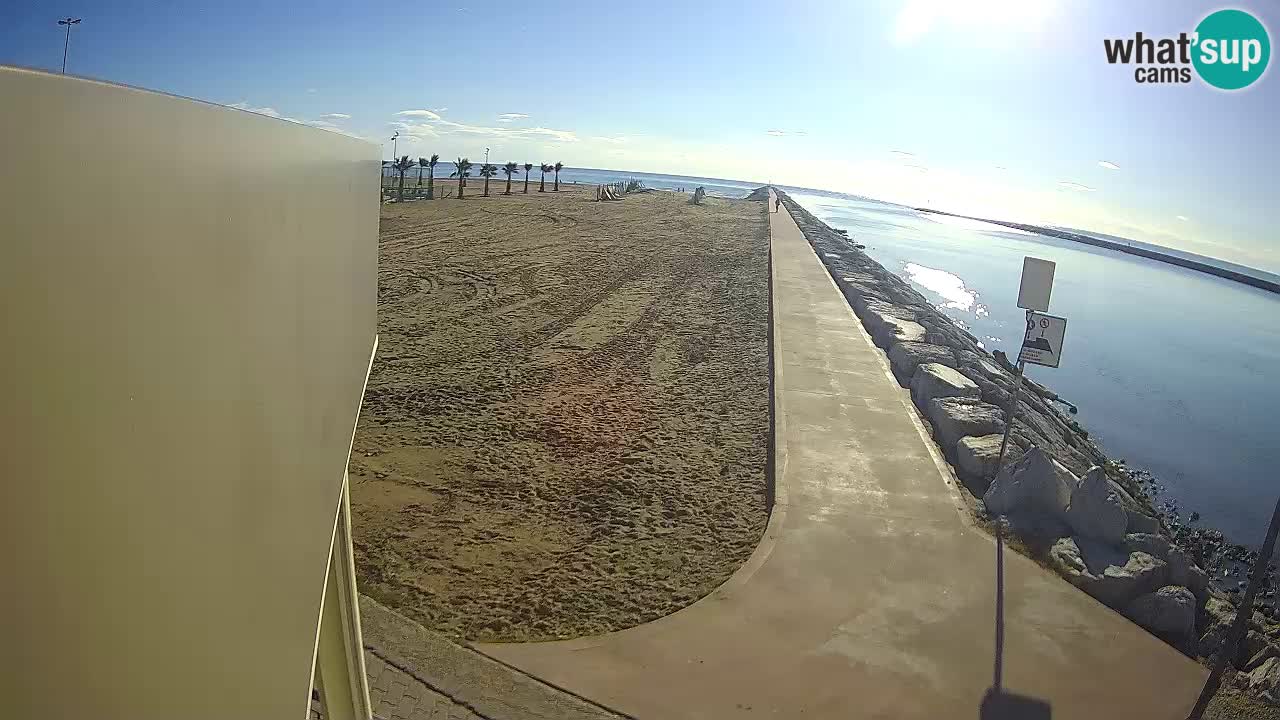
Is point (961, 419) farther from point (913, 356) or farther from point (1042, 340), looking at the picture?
point (913, 356)

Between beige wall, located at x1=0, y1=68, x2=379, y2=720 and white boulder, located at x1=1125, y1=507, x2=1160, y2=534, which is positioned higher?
beige wall, located at x1=0, y1=68, x2=379, y2=720

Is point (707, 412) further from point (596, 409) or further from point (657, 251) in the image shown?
point (657, 251)

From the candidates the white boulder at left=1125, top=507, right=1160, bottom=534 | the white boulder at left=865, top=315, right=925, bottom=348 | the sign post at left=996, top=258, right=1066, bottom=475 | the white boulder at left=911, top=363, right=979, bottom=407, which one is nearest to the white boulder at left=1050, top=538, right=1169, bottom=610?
the white boulder at left=1125, top=507, right=1160, bottom=534

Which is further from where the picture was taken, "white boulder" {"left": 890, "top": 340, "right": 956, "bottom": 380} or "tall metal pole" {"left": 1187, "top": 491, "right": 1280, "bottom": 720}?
"white boulder" {"left": 890, "top": 340, "right": 956, "bottom": 380}

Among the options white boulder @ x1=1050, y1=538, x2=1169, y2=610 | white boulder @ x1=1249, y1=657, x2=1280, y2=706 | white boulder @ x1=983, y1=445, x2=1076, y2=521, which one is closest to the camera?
white boulder @ x1=1249, y1=657, x2=1280, y2=706

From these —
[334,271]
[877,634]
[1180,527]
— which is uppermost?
[334,271]

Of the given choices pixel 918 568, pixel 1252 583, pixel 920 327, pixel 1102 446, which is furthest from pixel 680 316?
pixel 1252 583

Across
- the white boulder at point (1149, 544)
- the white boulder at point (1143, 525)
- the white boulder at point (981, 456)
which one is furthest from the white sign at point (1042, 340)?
the white boulder at point (1149, 544)

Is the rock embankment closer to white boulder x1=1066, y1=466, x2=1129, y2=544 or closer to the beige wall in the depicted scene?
white boulder x1=1066, y1=466, x2=1129, y2=544
